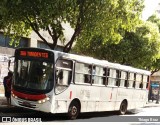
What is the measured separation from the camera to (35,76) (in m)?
14.1

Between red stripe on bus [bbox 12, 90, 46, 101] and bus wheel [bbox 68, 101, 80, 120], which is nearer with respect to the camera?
red stripe on bus [bbox 12, 90, 46, 101]

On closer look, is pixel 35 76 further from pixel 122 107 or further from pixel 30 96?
pixel 122 107

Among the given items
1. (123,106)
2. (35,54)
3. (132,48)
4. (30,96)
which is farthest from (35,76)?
(132,48)

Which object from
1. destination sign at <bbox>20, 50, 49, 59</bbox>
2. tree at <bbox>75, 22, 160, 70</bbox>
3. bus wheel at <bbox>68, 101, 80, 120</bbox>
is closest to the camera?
destination sign at <bbox>20, 50, 49, 59</bbox>

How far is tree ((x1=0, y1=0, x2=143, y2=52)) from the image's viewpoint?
16663mm

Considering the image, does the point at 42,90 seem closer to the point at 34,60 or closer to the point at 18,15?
the point at 34,60

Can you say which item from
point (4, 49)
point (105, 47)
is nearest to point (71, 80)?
point (4, 49)

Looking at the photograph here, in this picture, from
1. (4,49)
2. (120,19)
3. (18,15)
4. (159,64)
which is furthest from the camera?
(159,64)

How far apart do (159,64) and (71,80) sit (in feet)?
85.1

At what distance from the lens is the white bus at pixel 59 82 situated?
45.8 feet

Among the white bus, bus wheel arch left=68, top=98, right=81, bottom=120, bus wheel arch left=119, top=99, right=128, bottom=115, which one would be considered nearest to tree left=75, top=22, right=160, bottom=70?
bus wheel arch left=119, top=99, right=128, bottom=115

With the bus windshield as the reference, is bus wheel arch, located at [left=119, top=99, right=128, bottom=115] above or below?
below

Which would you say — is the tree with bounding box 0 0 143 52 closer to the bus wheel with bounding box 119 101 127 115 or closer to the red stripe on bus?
the bus wheel with bounding box 119 101 127 115

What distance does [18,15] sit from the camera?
17391 millimetres
